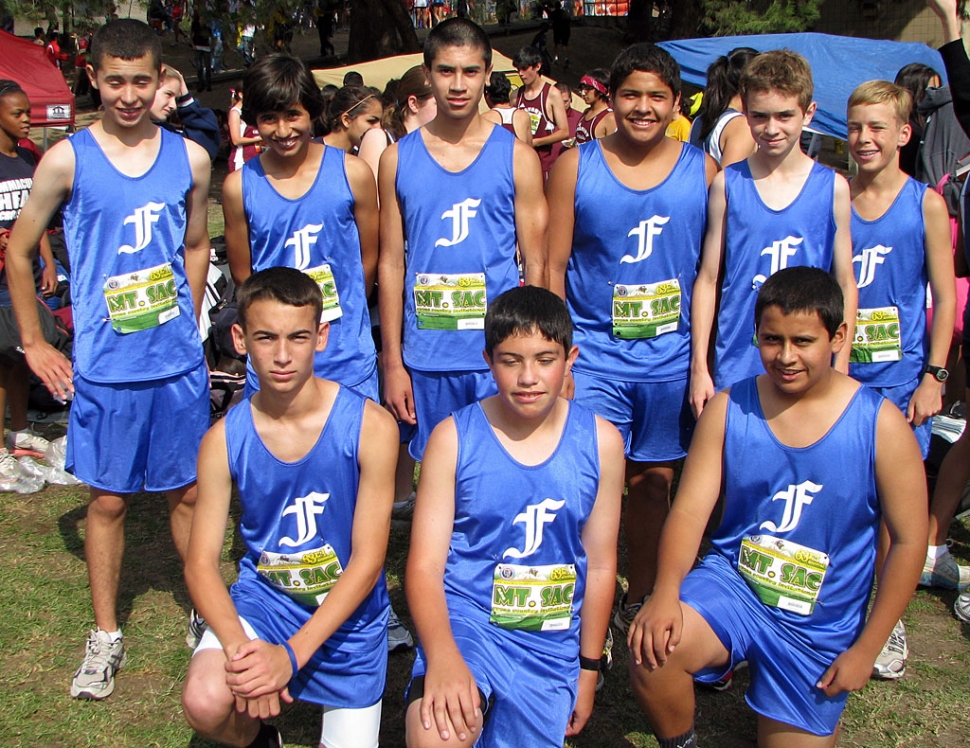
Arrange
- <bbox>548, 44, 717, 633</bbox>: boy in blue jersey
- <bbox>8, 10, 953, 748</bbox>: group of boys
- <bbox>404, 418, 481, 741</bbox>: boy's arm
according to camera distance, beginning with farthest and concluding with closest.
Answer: <bbox>548, 44, 717, 633</bbox>: boy in blue jersey → <bbox>8, 10, 953, 748</bbox>: group of boys → <bbox>404, 418, 481, 741</bbox>: boy's arm

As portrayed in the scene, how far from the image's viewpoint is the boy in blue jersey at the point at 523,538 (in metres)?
2.61

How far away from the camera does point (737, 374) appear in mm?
3541

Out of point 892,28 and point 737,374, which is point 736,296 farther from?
point 892,28

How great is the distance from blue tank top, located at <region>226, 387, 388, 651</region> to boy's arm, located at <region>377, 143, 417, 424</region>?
3.00 ft

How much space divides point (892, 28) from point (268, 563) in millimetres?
24600

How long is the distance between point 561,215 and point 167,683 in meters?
2.22

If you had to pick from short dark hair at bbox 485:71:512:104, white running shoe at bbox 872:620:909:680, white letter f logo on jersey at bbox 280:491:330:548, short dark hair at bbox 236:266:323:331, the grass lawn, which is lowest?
the grass lawn

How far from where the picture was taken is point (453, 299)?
11.9 ft

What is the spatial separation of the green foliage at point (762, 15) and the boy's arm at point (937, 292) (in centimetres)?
1461

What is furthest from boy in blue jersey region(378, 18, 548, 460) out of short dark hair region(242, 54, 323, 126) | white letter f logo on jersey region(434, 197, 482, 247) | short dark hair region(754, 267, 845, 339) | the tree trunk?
the tree trunk

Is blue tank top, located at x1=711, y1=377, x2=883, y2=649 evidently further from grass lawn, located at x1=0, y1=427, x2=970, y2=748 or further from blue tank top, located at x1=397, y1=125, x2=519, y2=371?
blue tank top, located at x1=397, y1=125, x2=519, y2=371

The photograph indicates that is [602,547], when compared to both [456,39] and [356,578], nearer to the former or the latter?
[356,578]

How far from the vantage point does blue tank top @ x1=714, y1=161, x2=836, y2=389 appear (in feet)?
11.2

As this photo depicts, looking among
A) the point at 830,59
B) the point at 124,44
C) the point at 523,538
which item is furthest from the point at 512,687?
the point at 830,59
